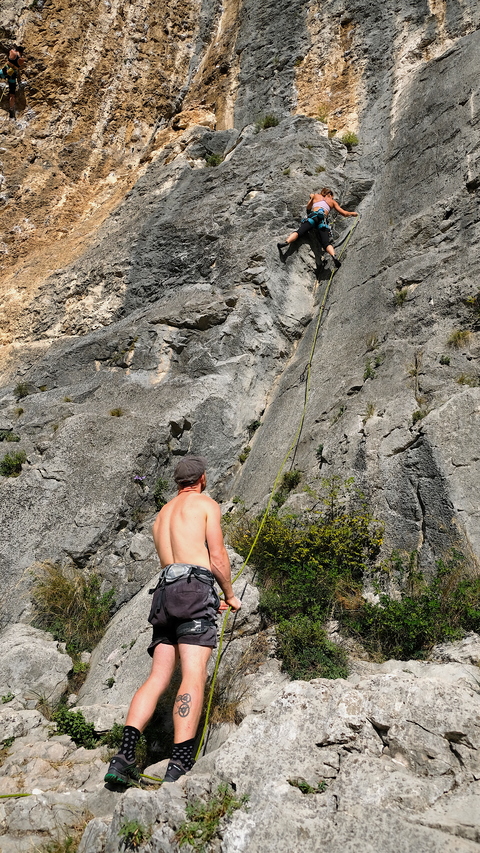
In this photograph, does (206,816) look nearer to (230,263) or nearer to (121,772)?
(121,772)

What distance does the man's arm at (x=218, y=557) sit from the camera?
13.5 ft

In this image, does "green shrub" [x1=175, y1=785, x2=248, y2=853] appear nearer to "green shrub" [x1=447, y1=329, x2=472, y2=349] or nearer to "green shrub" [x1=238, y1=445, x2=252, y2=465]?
"green shrub" [x1=447, y1=329, x2=472, y2=349]

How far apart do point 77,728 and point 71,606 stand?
6.51 feet

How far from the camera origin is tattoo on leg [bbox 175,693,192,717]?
11.3 feet

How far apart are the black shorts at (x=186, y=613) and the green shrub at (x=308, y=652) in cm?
75

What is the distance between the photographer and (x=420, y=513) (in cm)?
506

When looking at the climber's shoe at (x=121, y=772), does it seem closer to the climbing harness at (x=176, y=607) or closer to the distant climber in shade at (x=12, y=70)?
the climbing harness at (x=176, y=607)

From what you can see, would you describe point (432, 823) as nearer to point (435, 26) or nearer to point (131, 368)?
point (131, 368)

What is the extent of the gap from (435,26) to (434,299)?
8.06 m

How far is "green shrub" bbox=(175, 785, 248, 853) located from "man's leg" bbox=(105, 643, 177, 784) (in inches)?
26.2

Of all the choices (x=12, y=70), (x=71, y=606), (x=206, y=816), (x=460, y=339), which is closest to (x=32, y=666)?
(x=71, y=606)

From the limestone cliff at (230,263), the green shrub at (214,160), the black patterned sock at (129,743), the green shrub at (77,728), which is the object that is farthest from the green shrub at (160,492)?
the green shrub at (214,160)

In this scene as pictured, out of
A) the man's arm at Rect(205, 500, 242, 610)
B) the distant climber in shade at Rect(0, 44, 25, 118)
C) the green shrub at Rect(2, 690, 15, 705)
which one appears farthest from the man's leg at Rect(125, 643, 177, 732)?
the distant climber in shade at Rect(0, 44, 25, 118)

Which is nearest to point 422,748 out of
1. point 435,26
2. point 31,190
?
point 435,26
